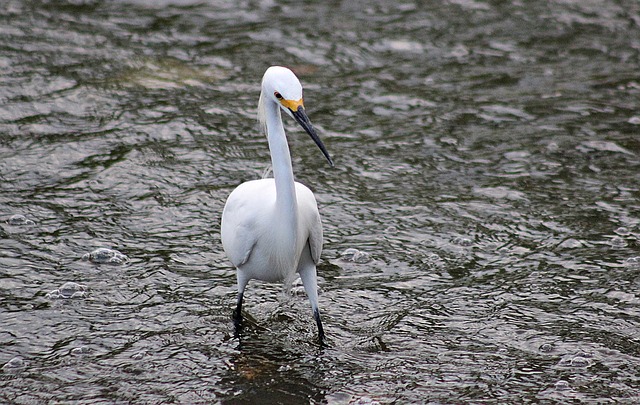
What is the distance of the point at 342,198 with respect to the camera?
6.85 meters

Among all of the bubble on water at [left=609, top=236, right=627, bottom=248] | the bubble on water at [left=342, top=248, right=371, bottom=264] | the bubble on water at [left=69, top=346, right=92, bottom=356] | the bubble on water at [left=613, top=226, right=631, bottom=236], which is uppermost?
the bubble on water at [left=613, top=226, right=631, bottom=236]

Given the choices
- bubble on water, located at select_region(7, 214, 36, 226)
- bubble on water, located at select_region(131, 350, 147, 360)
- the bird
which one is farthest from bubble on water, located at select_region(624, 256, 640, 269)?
bubble on water, located at select_region(7, 214, 36, 226)

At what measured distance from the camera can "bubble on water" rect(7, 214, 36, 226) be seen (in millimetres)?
6326

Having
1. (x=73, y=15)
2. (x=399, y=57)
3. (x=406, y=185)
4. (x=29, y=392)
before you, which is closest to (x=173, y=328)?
(x=29, y=392)

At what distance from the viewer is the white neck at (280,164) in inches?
185

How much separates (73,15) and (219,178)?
3762 millimetres

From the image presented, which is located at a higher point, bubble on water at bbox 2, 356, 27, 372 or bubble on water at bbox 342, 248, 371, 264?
bubble on water at bbox 342, 248, 371, 264

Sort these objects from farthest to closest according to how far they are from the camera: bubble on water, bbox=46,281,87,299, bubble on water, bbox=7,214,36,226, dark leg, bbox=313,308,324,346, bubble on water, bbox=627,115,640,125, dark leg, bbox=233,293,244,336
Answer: bubble on water, bbox=627,115,640,125, bubble on water, bbox=7,214,36,226, bubble on water, bbox=46,281,87,299, dark leg, bbox=233,293,244,336, dark leg, bbox=313,308,324,346

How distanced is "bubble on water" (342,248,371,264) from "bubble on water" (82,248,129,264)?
1.44 m

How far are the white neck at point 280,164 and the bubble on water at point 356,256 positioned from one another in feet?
4.42

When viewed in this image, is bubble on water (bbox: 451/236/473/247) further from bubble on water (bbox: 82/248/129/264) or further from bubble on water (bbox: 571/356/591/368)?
bubble on water (bbox: 82/248/129/264)

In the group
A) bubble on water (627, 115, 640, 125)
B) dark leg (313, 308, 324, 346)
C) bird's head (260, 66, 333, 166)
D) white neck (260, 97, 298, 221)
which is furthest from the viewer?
bubble on water (627, 115, 640, 125)

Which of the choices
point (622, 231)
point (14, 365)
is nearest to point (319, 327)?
point (14, 365)

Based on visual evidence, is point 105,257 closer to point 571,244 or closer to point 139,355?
point 139,355
